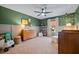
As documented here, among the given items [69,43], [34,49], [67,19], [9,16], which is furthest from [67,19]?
[69,43]

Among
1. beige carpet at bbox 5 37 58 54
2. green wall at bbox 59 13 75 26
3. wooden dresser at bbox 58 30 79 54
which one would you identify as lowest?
beige carpet at bbox 5 37 58 54

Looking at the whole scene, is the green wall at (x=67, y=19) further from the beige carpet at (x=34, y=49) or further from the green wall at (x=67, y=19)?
the beige carpet at (x=34, y=49)

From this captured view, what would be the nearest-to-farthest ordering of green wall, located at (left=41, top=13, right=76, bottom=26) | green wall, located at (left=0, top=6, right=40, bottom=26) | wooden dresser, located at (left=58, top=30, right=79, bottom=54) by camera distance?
1. wooden dresser, located at (left=58, top=30, right=79, bottom=54)
2. green wall, located at (left=0, top=6, right=40, bottom=26)
3. green wall, located at (left=41, top=13, right=76, bottom=26)

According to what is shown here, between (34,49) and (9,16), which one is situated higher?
(9,16)

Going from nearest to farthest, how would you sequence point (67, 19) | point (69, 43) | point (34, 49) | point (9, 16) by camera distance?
1. point (69, 43)
2. point (34, 49)
3. point (9, 16)
4. point (67, 19)

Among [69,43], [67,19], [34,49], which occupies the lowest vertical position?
[34,49]

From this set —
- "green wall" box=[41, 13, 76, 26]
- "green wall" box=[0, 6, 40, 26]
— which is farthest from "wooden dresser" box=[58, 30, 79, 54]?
"green wall" box=[41, 13, 76, 26]

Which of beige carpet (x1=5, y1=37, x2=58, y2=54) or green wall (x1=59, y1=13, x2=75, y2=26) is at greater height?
green wall (x1=59, y1=13, x2=75, y2=26)

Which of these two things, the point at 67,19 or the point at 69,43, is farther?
the point at 67,19

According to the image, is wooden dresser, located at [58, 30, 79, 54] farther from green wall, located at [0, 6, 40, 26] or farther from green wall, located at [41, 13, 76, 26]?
green wall, located at [41, 13, 76, 26]

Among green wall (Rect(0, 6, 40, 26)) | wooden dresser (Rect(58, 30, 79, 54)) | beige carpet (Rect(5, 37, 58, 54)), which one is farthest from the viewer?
green wall (Rect(0, 6, 40, 26))

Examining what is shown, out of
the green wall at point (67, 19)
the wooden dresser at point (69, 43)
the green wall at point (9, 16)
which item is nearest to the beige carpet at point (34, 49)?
the green wall at point (9, 16)

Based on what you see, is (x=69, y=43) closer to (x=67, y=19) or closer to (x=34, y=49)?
(x=34, y=49)

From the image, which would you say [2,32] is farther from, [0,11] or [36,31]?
[36,31]
